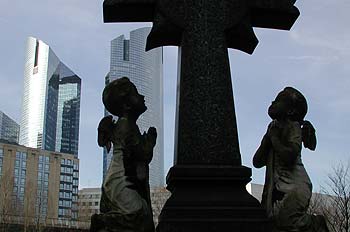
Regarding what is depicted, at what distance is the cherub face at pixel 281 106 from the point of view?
5.47 meters

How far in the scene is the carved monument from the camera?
5.16 meters

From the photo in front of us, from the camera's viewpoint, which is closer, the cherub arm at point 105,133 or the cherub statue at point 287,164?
the cherub statue at point 287,164

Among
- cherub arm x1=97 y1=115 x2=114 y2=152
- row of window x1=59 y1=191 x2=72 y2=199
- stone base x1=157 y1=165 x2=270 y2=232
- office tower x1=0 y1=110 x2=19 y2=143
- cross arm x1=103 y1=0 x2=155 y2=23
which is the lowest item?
stone base x1=157 y1=165 x2=270 y2=232

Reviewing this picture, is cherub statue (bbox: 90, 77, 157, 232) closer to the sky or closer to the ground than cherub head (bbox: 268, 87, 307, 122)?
closer to the ground

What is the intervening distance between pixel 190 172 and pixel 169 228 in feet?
2.14

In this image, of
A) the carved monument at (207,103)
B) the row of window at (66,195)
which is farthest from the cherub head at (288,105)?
the row of window at (66,195)

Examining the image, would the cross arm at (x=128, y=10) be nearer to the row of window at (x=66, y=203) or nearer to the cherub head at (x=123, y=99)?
the cherub head at (x=123, y=99)

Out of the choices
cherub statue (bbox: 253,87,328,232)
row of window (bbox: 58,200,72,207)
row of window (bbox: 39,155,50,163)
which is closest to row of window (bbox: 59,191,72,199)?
row of window (bbox: 58,200,72,207)

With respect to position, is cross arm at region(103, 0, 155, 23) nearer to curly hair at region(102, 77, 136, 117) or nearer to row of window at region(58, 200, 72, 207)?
curly hair at region(102, 77, 136, 117)

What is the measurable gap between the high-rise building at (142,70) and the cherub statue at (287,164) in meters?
55.4

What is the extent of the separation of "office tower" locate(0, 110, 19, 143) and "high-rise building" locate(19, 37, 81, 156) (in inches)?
79.6

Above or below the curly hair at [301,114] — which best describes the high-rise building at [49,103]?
above

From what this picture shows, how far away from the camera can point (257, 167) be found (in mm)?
5617

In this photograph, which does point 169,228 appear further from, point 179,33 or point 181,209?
point 179,33
